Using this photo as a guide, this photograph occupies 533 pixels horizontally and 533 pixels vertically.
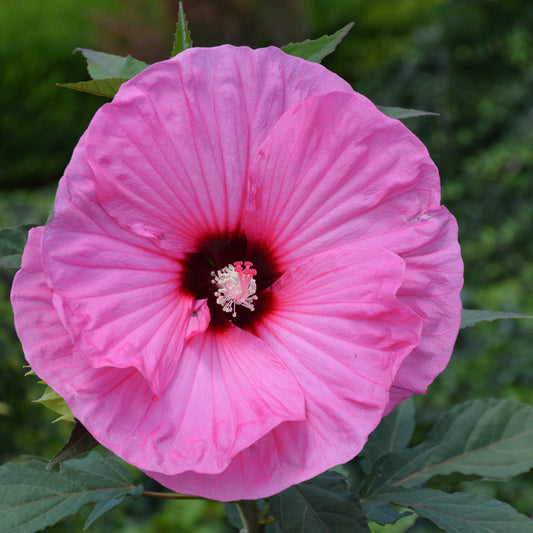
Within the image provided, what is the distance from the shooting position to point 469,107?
5.99 m

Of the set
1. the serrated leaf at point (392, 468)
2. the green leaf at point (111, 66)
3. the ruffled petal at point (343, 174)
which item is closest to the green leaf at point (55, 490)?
the serrated leaf at point (392, 468)

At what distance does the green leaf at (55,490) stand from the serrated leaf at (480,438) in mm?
591

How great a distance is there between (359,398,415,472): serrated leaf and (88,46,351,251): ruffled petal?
0.71m

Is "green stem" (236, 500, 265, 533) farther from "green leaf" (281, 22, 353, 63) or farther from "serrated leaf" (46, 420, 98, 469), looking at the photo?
"green leaf" (281, 22, 353, 63)

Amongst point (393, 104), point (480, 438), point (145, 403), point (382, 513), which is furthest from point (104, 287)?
point (393, 104)

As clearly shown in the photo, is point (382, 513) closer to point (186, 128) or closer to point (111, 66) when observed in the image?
point (186, 128)

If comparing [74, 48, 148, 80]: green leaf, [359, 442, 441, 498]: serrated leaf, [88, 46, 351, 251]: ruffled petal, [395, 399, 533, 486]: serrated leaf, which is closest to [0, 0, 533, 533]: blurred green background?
[395, 399, 533, 486]: serrated leaf

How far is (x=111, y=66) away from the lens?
3.61 feet

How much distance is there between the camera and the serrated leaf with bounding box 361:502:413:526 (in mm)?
1078

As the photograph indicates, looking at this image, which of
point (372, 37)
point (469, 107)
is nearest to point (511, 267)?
point (469, 107)

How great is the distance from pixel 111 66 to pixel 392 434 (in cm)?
93

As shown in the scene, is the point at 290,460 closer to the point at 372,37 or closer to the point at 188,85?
the point at 188,85

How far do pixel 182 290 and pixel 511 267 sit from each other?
4.28 m

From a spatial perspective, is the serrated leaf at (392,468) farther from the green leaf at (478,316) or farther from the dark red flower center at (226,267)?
the dark red flower center at (226,267)
